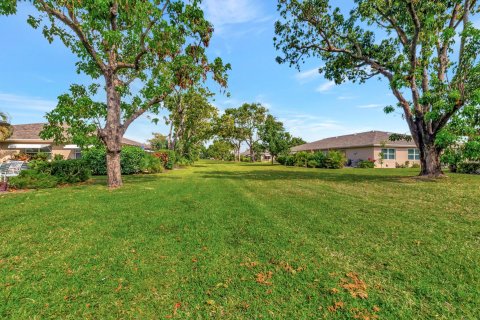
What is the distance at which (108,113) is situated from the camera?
11.9m

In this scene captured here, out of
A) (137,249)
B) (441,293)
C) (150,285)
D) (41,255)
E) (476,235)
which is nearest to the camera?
(441,293)

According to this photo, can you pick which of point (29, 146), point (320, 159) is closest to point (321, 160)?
point (320, 159)

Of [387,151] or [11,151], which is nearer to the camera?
[11,151]

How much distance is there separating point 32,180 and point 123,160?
25.7 feet

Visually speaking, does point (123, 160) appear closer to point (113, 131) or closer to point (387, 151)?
point (113, 131)

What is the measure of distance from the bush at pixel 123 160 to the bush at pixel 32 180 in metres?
6.06

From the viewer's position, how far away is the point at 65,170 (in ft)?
45.5

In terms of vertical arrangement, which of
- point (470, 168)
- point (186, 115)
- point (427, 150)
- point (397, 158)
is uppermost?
point (186, 115)

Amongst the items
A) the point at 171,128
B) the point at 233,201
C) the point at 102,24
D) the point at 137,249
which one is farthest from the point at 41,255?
the point at 171,128

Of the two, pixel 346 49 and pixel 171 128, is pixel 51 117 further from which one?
pixel 171 128

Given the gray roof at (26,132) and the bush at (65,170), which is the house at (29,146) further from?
Result: the bush at (65,170)

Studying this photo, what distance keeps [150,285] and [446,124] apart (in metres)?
17.7

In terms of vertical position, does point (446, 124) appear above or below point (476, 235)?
above

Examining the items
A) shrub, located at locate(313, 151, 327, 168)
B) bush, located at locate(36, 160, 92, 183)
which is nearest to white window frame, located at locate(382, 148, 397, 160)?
A: shrub, located at locate(313, 151, 327, 168)
